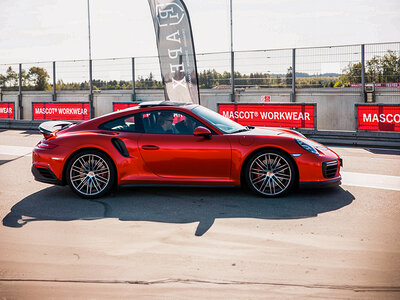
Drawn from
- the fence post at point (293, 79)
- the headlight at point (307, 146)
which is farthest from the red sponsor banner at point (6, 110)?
the headlight at point (307, 146)

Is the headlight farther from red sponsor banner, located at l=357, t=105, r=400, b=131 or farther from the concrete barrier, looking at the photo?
red sponsor banner, located at l=357, t=105, r=400, b=131

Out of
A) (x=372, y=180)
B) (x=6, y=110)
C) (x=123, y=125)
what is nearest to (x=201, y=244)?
(x=123, y=125)

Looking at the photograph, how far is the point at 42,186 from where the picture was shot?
7762 mm

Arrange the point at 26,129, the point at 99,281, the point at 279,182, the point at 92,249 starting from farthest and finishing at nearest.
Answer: the point at 26,129
the point at 279,182
the point at 92,249
the point at 99,281

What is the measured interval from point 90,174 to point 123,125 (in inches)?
32.2

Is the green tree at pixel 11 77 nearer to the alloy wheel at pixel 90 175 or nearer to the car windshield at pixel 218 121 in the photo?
the alloy wheel at pixel 90 175

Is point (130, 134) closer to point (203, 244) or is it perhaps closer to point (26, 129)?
point (203, 244)

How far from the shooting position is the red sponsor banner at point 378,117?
12.8 metres

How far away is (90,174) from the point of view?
6.77 m

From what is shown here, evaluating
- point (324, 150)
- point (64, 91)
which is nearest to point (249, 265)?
point (324, 150)

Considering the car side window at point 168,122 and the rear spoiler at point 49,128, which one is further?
the rear spoiler at point 49,128

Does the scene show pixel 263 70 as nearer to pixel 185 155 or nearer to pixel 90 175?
pixel 185 155

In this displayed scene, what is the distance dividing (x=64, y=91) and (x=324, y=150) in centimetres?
1891

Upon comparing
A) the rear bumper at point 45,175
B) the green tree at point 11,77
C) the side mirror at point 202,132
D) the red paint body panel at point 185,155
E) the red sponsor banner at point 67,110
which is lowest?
the rear bumper at point 45,175
